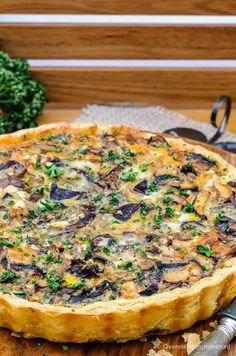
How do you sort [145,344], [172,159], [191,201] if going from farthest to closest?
[172,159] < [191,201] < [145,344]

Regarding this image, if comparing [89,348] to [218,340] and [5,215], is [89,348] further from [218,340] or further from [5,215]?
[5,215]

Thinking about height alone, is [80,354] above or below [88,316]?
below

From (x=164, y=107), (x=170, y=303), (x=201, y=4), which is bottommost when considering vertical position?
(x=164, y=107)

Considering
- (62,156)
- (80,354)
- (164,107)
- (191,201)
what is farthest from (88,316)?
(164,107)

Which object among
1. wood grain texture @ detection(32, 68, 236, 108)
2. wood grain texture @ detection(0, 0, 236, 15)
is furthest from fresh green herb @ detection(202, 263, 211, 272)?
wood grain texture @ detection(0, 0, 236, 15)

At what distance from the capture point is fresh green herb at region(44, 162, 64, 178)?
14.5 feet

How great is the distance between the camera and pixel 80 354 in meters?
3.61

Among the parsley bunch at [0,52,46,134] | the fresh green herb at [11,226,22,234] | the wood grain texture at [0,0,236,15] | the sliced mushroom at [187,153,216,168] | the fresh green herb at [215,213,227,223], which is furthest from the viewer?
the wood grain texture at [0,0,236,15]

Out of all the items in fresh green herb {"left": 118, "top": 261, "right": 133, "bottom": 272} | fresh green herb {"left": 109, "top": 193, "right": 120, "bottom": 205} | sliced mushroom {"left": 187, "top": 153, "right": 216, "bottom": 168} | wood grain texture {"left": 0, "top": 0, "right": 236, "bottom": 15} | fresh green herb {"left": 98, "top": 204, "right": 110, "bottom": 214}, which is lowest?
fresh green herb {"left": 118, "top": 261, "right": 133, "bottom": 272}

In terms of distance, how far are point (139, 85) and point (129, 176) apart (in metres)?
2.02

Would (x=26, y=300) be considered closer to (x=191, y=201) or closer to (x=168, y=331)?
(x=168, y=331)

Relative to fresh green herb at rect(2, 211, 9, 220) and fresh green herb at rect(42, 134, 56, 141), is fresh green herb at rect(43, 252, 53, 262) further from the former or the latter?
fresh green herb at rect(42, 134, 56, 141)

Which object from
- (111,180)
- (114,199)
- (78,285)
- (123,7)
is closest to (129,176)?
(111,180)

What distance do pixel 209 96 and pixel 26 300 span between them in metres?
3.29
